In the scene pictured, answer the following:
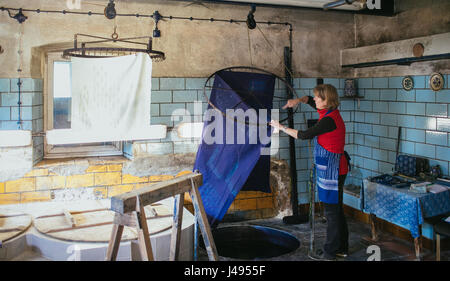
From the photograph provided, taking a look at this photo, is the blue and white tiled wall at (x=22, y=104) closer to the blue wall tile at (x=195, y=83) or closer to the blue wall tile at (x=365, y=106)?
the blue wall tile at (x=195, y=83)

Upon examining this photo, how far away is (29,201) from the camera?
4203mm

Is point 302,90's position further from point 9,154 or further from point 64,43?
point 9,154

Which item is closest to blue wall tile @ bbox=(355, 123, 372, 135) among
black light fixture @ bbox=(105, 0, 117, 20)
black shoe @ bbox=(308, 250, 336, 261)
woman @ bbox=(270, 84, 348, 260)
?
woman @ bbox=(270, 84, 348, 260)

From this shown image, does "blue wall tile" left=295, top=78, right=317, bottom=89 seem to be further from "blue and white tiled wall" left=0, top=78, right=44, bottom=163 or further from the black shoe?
"blue and white tiled wall" left=0, top=78, right=44, bottom=163

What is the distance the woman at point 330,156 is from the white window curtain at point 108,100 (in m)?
1.27

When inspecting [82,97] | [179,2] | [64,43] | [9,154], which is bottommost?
[9,154]

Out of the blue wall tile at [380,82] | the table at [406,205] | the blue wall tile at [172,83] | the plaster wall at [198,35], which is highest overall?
the plaster wall at [198,35]

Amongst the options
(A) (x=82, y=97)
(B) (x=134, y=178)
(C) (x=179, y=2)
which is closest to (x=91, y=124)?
(A) (x=82, y=97)

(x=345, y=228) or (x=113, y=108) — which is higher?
(x=113, y=108)

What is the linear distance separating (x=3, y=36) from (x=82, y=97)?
4.06 ft

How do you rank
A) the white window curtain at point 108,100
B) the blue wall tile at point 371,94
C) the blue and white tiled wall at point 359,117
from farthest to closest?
the blue wall tile at point 371,94
the blue and white tiled wall at point 359,117
the white window curtain at point 108,100

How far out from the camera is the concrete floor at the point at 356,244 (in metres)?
4.02

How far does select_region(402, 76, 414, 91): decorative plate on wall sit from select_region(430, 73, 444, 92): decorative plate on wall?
26cm

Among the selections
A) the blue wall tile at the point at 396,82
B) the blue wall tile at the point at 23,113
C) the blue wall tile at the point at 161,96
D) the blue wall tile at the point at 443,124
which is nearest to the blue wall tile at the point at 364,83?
the blue wall tile at the point at 396,82
